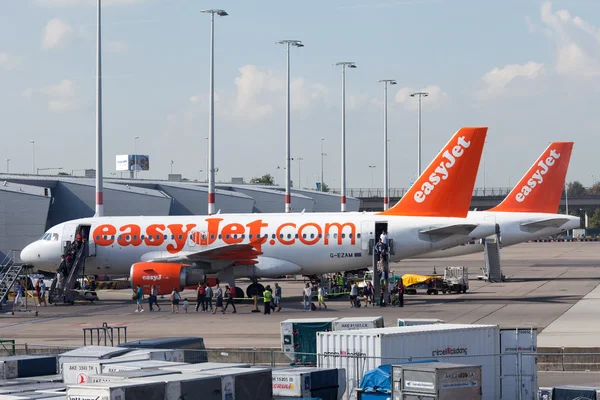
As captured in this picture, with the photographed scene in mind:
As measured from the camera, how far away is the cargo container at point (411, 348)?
72.7 feet

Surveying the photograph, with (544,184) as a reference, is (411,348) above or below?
below

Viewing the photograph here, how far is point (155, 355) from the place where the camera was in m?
22.1

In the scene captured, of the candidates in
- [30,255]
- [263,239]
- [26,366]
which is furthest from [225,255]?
[26,366]

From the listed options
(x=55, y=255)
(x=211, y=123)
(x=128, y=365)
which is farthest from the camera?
(x=211, y=123)

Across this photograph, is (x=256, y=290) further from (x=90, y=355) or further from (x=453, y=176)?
(x=90, y=355)

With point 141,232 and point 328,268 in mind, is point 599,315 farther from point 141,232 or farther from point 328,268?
point 141,232

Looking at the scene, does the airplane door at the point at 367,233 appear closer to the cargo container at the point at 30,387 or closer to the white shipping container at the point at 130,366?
the white shipping container at the point at 130,366

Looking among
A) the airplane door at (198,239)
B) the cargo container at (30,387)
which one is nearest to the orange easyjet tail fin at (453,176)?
the airplane door at (198,239)

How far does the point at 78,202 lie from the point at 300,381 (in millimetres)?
63099

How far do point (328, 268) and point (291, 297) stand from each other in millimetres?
4335

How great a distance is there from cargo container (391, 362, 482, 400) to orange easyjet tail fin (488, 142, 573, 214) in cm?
4366

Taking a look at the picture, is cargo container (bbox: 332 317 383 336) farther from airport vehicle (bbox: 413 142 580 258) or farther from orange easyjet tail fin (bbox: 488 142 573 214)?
orange easyjet tail fin (bbox: 488 142 573 214)

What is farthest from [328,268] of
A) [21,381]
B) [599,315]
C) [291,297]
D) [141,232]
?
[21,381]

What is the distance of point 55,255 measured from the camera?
52.4 metres
